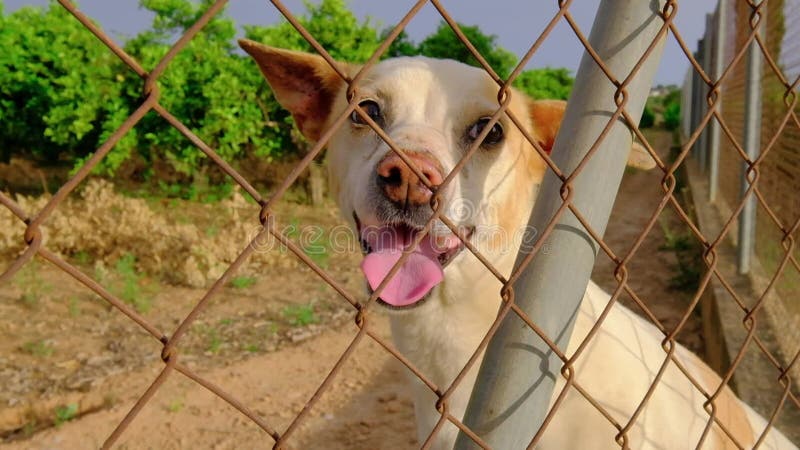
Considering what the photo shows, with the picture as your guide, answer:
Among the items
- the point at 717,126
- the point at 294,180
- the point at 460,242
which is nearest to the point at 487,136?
the point at 460,242

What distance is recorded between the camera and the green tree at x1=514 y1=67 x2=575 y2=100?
14125mm

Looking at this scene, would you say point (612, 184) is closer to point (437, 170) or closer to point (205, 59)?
point (437, 170)

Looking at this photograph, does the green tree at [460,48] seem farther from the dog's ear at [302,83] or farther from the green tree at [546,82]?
the dog's ear at [302,83]

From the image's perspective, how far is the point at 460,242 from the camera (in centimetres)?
178

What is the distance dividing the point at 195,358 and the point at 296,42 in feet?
15.6

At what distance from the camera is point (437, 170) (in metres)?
1.33

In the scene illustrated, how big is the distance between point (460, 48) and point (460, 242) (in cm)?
824

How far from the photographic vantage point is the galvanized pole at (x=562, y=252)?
3.17 ft

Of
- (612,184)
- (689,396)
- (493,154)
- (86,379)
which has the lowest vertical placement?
(86,379)

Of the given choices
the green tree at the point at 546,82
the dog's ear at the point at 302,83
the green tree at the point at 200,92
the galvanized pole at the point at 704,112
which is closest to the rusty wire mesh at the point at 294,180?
the dog's ear at the point at 302,83

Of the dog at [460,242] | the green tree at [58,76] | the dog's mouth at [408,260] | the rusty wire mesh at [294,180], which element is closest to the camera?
the rusty wire mesh at [294,180]

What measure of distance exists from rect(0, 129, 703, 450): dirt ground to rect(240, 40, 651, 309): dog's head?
5.35 ft

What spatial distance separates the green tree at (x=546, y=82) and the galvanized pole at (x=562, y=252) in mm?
12792

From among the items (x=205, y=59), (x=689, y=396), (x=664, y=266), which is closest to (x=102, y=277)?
(x=205, y=59)
